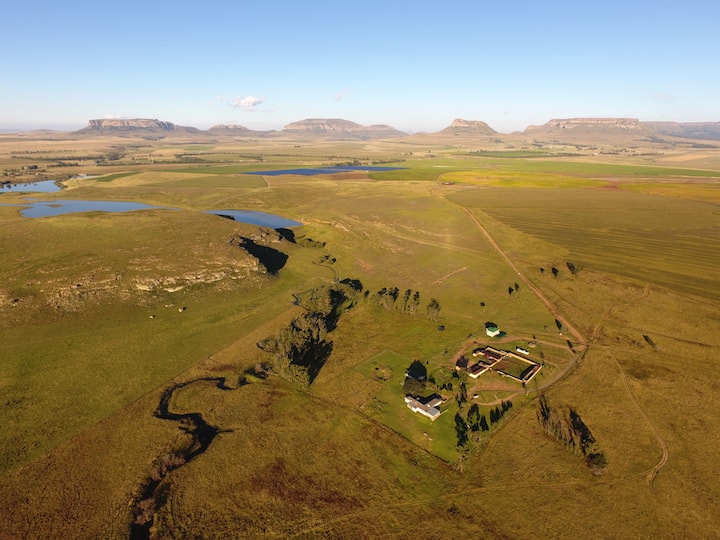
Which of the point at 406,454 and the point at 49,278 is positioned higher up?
the point at 49,278

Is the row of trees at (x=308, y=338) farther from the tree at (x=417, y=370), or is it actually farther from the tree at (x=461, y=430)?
the tree at (x=461, y=430)

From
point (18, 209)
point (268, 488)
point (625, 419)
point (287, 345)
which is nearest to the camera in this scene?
point (268, 488)

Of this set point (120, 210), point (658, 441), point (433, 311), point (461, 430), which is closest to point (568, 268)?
point (433, 311)

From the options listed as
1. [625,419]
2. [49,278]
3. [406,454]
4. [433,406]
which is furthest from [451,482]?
[49,278]

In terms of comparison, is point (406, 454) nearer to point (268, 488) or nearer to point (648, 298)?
point (268, 488)

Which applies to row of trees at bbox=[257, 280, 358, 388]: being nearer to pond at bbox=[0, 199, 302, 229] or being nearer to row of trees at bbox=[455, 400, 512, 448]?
row of trees at bbox=[455, 400, 512, 448]

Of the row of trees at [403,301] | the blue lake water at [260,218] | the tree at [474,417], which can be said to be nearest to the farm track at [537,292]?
the row of trees at [403,301]
